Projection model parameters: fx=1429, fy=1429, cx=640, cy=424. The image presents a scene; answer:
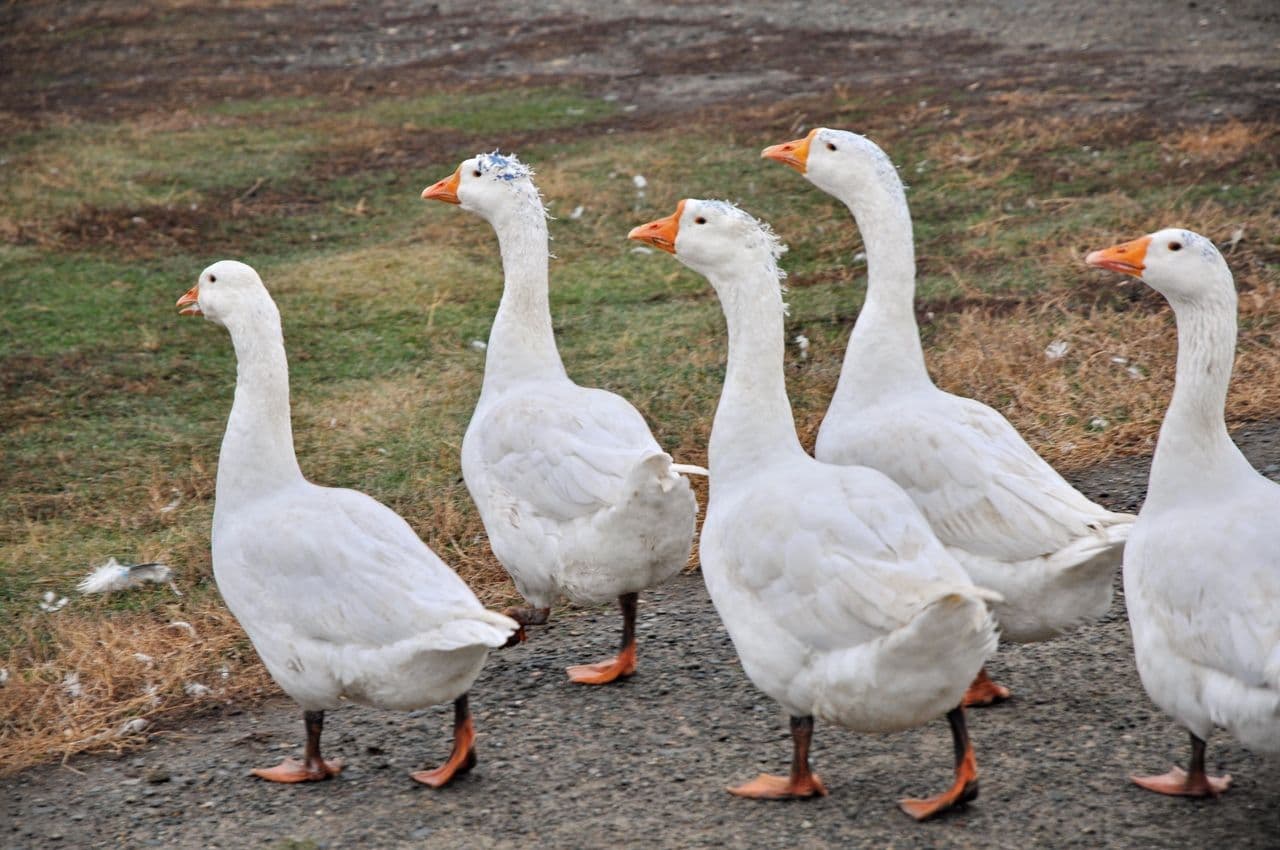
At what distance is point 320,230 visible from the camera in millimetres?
11602

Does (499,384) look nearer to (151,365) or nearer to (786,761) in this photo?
(786,761)

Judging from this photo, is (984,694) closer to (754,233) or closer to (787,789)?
(787,789)

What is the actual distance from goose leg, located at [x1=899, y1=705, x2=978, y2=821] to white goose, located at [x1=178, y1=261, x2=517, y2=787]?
4.19ft

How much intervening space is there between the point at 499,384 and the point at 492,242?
5.19 m

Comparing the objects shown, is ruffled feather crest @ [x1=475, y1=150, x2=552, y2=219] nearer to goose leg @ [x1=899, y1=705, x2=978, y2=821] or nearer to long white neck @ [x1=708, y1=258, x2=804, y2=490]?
long white neck @ [x1=708, y1=258, x2=804, y2=490]

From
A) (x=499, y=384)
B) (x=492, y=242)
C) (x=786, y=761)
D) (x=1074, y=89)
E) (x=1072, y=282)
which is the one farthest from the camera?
(x=1074, y=89)

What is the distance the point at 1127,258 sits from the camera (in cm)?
447

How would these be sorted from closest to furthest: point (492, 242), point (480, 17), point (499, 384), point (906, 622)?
point (906, 622) → point (499, 384) → point (492, 242) → point (480, 17)

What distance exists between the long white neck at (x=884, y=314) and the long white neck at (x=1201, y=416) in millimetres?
1025

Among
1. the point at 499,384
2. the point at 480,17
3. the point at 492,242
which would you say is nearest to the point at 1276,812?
the point at 499,384

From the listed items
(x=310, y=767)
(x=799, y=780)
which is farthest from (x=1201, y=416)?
(x=310, y=767)

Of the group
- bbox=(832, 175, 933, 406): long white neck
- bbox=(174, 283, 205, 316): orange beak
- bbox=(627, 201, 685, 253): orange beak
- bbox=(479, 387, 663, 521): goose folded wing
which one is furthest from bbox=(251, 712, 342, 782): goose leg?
bbox=(832, 175, 933, 406): long white neck

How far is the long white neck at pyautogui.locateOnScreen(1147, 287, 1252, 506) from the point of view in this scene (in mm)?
4239

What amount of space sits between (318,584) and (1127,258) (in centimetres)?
272
